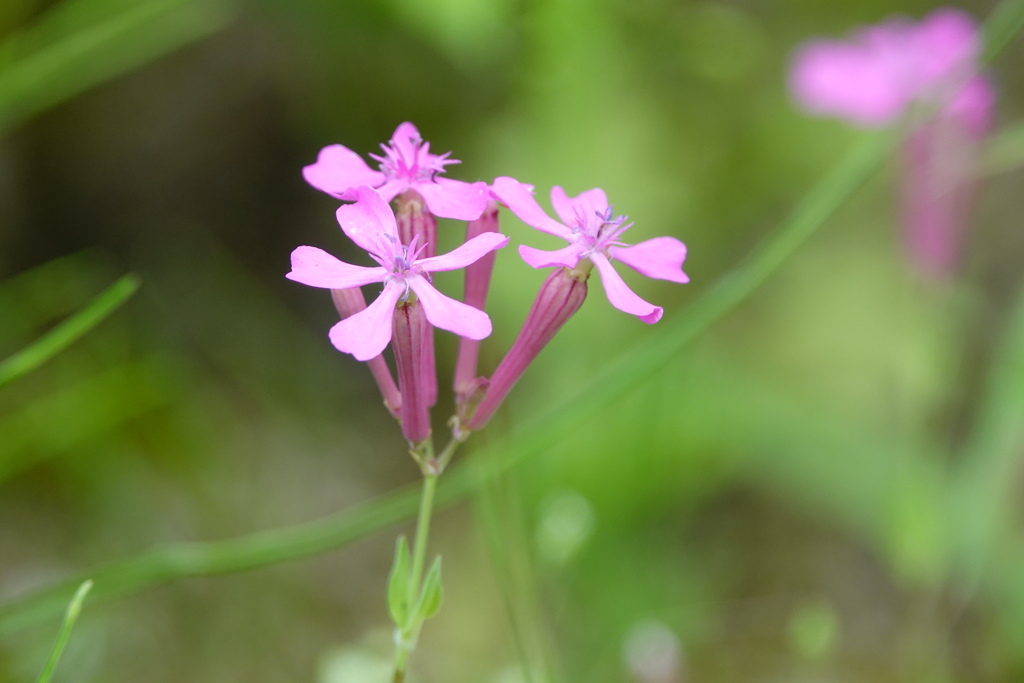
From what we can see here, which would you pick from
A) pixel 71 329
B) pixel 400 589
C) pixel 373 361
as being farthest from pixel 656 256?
pixel 71 329

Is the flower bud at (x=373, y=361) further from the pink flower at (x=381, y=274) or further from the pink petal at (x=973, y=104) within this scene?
the pink petal at (x=973, y=104)

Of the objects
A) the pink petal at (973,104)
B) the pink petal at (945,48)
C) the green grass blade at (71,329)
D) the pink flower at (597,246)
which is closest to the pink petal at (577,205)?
the pink flower at (597,246)

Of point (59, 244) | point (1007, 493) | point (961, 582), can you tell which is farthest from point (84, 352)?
point (1007, 493)

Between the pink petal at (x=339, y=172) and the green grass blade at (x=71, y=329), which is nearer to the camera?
the pink petal at (x=339, y=172)

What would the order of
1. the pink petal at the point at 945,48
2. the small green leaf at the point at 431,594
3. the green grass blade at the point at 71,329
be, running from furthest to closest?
the pink petal at the point at 945,48, the green grass blade at the point at 71,329, the small green leaf at the point at 431,594

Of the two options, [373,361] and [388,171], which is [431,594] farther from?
[388,171]

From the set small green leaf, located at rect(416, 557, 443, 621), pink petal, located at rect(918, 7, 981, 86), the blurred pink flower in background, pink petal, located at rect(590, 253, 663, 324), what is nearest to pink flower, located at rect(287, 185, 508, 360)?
pink petal, located at rect(590, 253, 663, 324)
